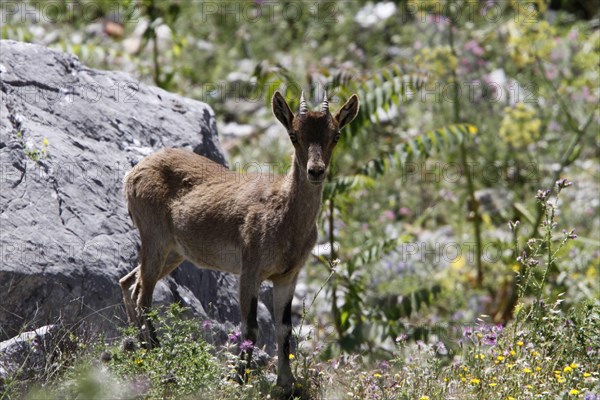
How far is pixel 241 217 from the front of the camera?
27.8ft

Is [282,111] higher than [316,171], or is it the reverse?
[282,111]

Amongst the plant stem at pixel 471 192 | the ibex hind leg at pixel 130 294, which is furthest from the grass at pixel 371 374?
the plant stem at pixel 471 192

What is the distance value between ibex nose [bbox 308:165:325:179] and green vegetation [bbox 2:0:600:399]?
0.89 metres

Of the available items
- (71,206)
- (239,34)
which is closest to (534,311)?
(71,206)

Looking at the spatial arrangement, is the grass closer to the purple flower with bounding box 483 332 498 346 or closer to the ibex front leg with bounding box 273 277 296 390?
the purple flower with bounding box 483 332 498 346

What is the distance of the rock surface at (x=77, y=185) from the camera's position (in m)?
8.30

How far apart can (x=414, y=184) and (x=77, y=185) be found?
8.47 meters

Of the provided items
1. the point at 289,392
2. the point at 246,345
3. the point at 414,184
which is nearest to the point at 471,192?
the point at 414,184

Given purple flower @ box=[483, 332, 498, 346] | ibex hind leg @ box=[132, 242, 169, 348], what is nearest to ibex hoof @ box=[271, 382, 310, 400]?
ibex hind leg @ box=[132, 242, 169, 348]

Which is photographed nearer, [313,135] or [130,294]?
[313,135]

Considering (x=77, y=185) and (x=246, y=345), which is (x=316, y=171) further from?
(x=77, y=185)

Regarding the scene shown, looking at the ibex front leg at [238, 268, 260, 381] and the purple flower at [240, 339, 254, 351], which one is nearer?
the purple flower at [240, 339, 254, 351]

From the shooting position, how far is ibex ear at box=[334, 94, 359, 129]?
8383 millimetres

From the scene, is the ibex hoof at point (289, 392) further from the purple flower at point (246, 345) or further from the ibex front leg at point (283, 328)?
the purple flower at point (246, 345)
